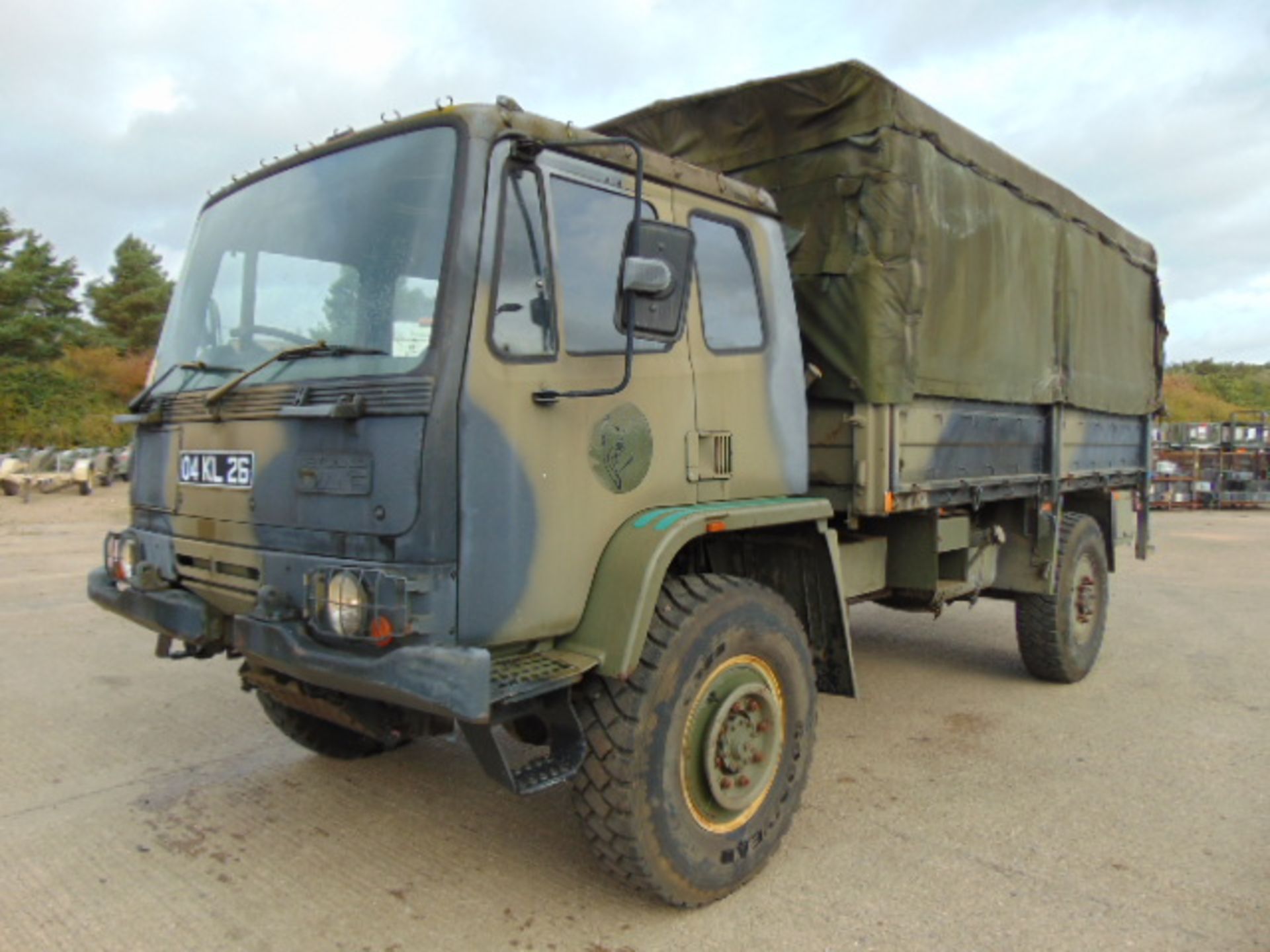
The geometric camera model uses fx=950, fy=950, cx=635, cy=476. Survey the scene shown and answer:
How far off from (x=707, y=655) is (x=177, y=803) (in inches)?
99.3

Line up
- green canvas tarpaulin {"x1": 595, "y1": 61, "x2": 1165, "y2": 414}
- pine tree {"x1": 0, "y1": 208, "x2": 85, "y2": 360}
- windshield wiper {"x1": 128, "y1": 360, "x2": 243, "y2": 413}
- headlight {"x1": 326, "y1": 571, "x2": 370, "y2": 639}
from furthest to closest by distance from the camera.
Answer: pine tree {"x1": 0, "y1": 208, "x2": 85, "y2": 360} → green canvas tarpaulin {"x1": 595, "y1": 61, "x2": 1165, "y2": 414} → windshield wiper {"x1": 128, "y1": 360, "x2": 243, "y2": 413} → headlight {"x1": 326, "y1": 571, "x2": 370, "y2": 639}

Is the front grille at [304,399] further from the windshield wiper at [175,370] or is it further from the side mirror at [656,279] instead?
the side mirror at [656,279]

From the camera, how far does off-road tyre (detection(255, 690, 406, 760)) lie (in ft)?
14.3

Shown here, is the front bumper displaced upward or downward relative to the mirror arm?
downward

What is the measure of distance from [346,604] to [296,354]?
88cm

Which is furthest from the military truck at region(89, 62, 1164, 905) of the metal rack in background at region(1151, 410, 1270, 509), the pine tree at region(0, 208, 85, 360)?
the pine tree at region(0, 208, 85, 360)

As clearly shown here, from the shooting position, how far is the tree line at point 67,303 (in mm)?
29016

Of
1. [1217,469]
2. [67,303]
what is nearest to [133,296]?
[67,303]

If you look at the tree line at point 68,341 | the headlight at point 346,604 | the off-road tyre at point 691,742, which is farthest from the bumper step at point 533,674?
the tree line at point 68,341

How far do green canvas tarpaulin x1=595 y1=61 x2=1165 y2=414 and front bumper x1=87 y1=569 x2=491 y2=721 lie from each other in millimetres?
2411

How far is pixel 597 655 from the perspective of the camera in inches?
116

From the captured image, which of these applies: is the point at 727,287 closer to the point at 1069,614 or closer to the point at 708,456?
the point at 708,456

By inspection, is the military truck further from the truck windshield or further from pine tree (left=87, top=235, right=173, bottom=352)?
pine tree (left=87, top=235, right=173, bottom=352)

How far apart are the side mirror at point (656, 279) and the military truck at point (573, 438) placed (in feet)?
0.04
